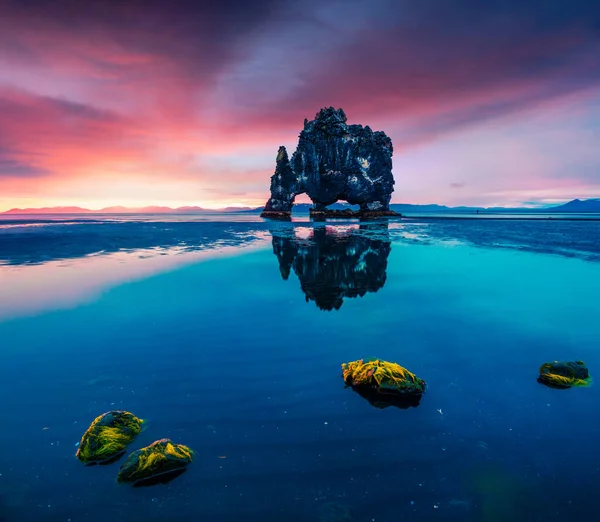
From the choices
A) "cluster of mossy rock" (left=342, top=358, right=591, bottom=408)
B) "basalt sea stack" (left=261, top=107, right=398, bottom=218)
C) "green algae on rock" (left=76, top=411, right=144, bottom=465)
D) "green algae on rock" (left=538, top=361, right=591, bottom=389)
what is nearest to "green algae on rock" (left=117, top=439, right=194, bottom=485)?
"green algae on rock" (left=76, top=411, right=144, bottom=465)

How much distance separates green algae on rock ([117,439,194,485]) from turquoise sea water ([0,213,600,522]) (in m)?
0.17

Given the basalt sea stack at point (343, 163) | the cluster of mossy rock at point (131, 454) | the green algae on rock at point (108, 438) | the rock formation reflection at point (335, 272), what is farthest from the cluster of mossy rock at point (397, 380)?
the basalt sea stack at point (343, 163)

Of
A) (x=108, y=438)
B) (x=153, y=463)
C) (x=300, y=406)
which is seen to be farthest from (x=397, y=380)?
(x=108, y=438)

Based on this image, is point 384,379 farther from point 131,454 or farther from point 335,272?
point 335,272

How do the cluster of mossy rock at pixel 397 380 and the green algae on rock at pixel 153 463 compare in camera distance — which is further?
the cluster of mossy rock at pixel 397 380

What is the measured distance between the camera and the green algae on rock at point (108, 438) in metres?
4.88

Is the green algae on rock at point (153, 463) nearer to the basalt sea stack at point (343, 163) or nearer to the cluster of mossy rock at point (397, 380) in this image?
the cluster of mossy rock at point (397, 380)

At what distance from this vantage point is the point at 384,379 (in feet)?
22.2

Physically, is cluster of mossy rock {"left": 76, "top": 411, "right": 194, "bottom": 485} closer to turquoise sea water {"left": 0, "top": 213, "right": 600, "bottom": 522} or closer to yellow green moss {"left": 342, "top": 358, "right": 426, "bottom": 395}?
turquoise sea water {"left": 0, "top": 213, "right": 600, "bottom": 522}

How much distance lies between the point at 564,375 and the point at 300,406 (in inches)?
261

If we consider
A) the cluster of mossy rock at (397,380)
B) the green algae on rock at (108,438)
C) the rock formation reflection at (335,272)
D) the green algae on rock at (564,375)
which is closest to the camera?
the green algae on rock at (108,438)

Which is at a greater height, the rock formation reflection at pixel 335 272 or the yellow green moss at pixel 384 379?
the yellow green moss at pixel 384 379

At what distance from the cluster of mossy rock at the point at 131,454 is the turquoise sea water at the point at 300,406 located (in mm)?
160

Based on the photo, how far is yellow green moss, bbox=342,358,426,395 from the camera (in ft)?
21.9
